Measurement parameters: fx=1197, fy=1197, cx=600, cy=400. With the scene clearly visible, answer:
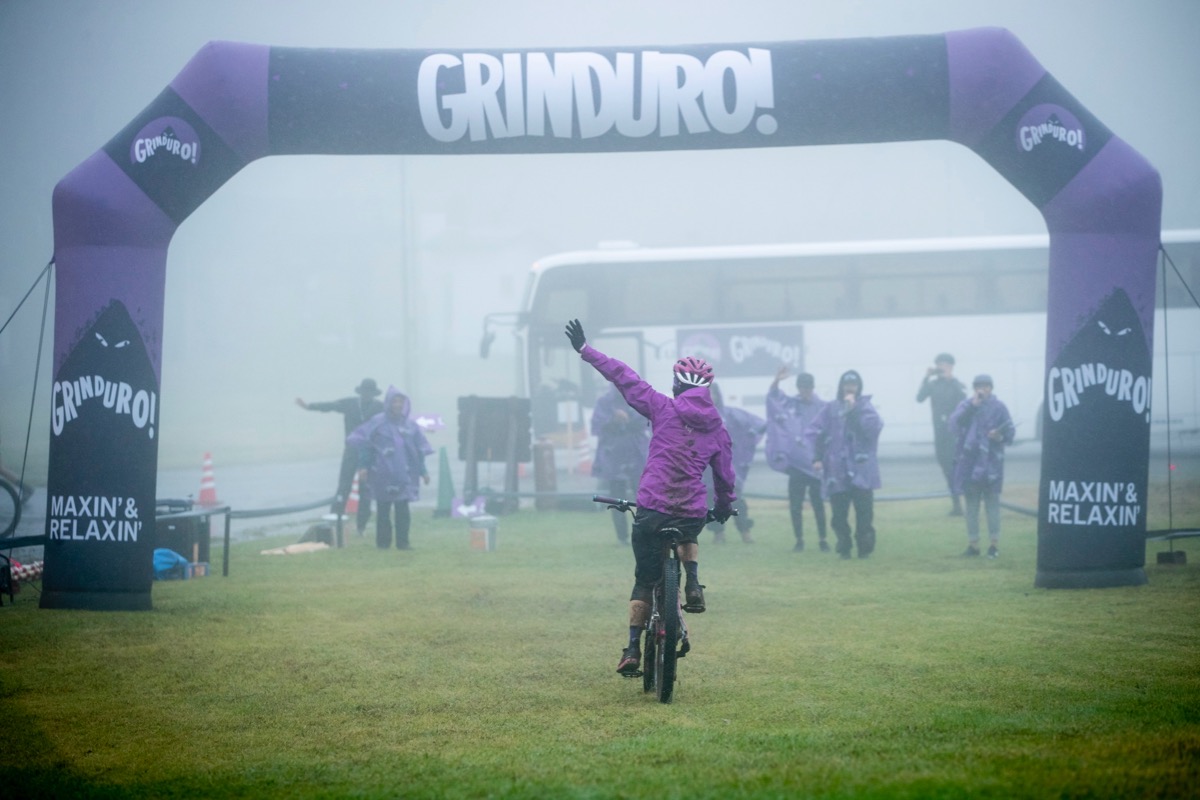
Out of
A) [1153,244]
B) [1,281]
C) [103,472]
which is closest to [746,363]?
[1153,244]

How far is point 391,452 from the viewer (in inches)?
562

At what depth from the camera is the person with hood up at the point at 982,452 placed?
487 inches

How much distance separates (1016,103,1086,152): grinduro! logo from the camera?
31.5 feet

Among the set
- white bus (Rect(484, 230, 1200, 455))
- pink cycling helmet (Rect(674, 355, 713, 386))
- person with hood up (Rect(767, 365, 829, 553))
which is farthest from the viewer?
white bus (Rect(484, 230, 1200, 455))

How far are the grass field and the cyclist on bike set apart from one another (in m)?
0.67

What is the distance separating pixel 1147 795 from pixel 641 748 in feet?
6.83

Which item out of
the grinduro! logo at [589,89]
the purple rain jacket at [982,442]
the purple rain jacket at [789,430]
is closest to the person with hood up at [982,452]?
the purple rain jacket at [982,442]

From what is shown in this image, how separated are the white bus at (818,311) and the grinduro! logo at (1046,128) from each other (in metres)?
15.0

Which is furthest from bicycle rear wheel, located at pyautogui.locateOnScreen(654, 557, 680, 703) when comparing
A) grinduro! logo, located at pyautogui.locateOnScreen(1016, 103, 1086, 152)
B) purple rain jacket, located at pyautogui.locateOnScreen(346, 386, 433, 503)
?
Answer: purple rain jacket, located at pyautogui.locateOnScreen(346, 386, 433, 503)

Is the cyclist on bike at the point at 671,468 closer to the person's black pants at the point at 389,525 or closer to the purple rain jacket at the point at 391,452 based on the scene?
the purple rain jacket at the point at 391,452

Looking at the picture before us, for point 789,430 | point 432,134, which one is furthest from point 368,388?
point 432,134

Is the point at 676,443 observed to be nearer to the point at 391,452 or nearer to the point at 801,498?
the point at 801,498

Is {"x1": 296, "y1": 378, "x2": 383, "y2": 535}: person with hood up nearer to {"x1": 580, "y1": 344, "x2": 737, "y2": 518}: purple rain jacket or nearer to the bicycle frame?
{"x1": 580, "y1": 344, "x2": 737, "y2": 518}: purple rain jacket

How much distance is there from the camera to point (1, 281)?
33.8 metres
